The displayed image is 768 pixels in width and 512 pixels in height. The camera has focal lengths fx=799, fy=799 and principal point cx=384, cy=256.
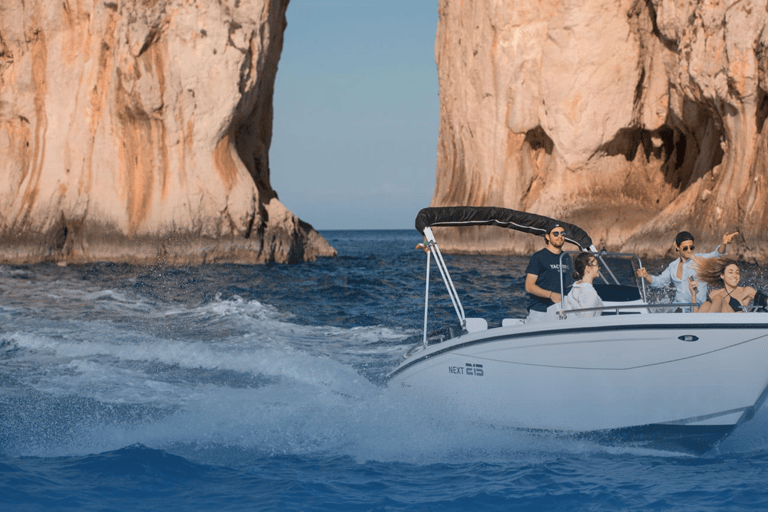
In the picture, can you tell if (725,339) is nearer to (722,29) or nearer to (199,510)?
(199,510)

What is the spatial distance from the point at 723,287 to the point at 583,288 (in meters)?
1.22

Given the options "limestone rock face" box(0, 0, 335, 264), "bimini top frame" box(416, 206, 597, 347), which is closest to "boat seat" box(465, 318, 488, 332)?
"bimini top frame" box(416, 206, 597, 347)

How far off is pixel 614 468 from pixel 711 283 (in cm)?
198

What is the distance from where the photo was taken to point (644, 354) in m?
6.35

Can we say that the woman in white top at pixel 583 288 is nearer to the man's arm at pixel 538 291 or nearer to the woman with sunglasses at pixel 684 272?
the man's arm at pixel 538 291

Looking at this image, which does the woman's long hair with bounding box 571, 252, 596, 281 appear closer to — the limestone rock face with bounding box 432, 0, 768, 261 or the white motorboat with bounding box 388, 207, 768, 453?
the white motorboat with bounding box 388, 207, 768, 453

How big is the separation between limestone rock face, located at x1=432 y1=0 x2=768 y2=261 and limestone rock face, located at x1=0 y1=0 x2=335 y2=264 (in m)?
12.2

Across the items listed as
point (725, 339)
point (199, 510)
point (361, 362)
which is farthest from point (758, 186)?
point (199, 510)

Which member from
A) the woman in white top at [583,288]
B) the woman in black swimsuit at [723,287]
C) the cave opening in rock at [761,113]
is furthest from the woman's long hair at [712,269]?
the cave opening in rock at [761,113]

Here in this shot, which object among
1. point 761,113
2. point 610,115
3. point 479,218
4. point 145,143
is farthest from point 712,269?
point 610,115

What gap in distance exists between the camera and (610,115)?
116 feet

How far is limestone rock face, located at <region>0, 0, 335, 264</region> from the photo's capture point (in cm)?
3064

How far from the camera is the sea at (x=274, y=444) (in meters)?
5.72

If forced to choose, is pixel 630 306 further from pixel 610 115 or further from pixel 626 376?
pixel 610 115
